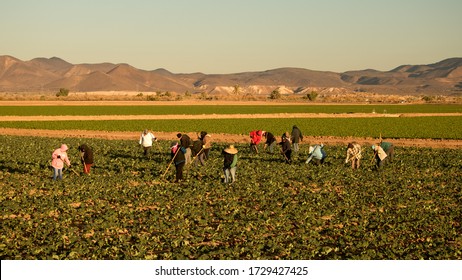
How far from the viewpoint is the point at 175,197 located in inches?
834

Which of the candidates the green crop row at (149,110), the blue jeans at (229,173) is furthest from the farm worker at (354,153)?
the green crop row at (149,110)

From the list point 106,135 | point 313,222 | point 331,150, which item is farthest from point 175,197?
point 106,135

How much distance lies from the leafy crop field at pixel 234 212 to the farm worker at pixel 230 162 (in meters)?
0.42

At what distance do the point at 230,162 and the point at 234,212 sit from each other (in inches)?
180

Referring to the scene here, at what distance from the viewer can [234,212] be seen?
18781mm

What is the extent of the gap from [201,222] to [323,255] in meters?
4.27

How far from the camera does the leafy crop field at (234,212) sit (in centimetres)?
1460

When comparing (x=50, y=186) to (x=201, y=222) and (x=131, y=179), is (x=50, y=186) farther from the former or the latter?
(x=201, y=222)

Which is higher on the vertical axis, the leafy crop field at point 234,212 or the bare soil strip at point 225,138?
the leafy crop field at point 234,212

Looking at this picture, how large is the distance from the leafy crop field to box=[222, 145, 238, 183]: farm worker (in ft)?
1.37

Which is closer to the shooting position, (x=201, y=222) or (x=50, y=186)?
(x=201, y=222)

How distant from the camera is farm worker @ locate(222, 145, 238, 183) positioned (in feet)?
74.8

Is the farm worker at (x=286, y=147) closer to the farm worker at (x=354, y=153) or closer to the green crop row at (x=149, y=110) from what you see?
the farm worker at (x=354, y=153)

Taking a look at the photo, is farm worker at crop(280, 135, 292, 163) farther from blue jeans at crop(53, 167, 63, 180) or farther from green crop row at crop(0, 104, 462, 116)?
green crop row at crop(0, 104, 462, 116)
